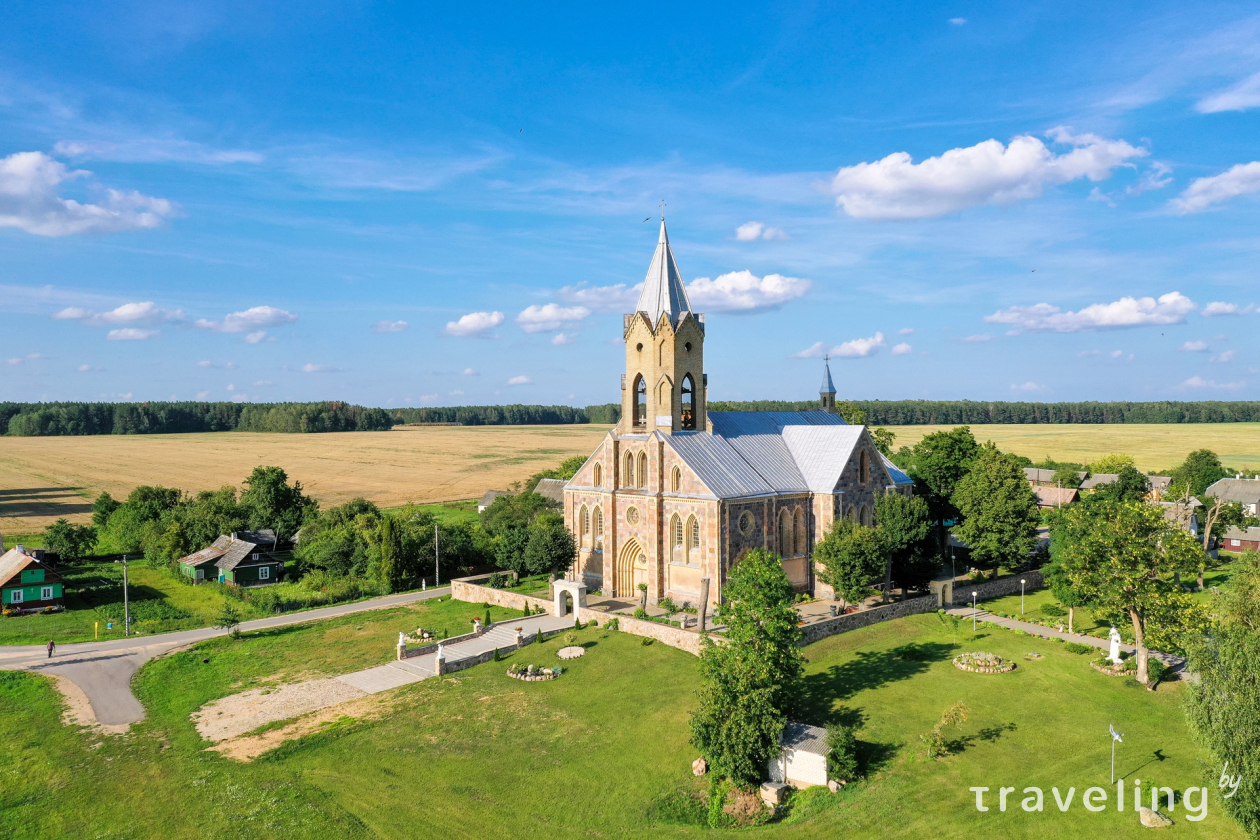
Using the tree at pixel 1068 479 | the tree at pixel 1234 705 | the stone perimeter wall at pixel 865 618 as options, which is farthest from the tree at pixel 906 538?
the tree at pixel 1068 479

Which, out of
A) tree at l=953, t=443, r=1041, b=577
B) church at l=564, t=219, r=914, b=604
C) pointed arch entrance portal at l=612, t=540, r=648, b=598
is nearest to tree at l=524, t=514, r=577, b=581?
church at l=564, t=219, r=914, b=604

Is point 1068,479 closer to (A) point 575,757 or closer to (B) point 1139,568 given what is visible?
(B) point 1139,568

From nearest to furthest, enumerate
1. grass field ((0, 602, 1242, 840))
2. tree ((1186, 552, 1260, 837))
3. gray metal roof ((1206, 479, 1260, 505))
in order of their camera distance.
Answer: tree ((1186, 552, 1260, 837)), grass field ((0, 602, 1242, 840)), gray metal roof ((1206, 479, 1260, 505))

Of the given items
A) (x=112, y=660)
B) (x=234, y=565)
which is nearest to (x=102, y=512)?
(x=234, y=565)

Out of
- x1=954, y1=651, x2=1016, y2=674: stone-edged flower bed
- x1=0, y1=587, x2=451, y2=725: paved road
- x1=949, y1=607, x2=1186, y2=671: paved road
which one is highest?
x1=954, y1=651, x2=1016, y2=674: stone-edged flower bed

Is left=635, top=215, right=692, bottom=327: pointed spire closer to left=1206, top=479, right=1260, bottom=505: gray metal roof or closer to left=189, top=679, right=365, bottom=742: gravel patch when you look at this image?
left=189, top=679, right=365, bottom=742: gravel patch

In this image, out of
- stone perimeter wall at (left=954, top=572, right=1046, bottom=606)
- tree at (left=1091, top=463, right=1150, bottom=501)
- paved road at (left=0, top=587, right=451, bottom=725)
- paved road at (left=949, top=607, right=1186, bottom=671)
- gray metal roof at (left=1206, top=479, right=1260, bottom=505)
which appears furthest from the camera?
gray metal roof at (left=1206, top=479, right=1260, bottom=505)

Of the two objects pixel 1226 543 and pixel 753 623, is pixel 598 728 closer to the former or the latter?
pixel 753 623

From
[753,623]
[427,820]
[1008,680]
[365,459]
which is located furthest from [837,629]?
[365,459]
